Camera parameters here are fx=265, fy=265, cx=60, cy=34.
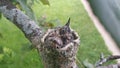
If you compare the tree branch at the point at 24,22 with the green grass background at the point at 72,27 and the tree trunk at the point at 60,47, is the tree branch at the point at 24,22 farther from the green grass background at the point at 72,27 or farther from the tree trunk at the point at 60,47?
the green grass background at the point at 72,27

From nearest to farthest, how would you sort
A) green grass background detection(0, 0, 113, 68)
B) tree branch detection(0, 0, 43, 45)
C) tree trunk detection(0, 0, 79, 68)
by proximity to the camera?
tree trunk detection(0, 0, 79, 68), tree branch detection(0, 0, 43, 45), green grass background detection(0, 0, 113, 68)

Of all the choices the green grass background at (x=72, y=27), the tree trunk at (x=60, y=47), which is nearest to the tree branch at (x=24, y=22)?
the tree trunk at (x=60, y=47)

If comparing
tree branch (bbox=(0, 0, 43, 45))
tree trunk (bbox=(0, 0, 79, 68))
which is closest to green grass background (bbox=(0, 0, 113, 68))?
tree branch (bbox=(0, 0, 43, 45))

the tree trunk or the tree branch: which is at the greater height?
the tree branch

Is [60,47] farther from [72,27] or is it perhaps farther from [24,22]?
[72,27]

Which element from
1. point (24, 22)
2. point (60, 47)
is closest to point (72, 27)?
point (24, 22)

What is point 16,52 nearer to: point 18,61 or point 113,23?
point 18,61

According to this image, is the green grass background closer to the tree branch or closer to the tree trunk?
the tree branch

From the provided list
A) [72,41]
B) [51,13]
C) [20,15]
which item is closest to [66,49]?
[72,41]
